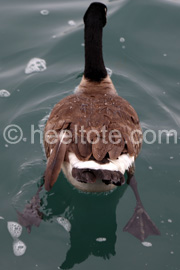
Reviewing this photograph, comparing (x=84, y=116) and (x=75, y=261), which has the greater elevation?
(x=84, y=116)

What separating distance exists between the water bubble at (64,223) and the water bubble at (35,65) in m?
3.74

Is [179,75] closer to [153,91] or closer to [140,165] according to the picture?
[153,91]

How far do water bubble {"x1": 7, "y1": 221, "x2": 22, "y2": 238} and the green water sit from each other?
0.07 m

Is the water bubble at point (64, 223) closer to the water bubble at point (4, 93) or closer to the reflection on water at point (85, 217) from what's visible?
the reflection on water at point (85, 217)

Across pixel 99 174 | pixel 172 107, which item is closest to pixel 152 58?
pixel 172 107

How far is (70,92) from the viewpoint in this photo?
26.6 feet

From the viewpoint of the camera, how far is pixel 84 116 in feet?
18.4

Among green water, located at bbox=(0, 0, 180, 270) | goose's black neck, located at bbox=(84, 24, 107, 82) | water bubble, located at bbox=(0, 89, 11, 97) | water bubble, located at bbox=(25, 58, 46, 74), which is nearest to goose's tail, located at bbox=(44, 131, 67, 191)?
green water, located at bbox=(0, 0, 180, 270)

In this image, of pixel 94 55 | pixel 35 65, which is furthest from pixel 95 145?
pixel 35 65

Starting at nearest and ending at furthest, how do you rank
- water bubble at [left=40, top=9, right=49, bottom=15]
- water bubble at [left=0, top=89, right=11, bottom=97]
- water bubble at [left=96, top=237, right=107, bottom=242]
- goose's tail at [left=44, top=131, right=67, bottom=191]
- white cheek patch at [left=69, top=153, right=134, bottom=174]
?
white cheek patch at [left=69, top=153, right=134, bottom=174] → goose's tail at [left=44, top=131, right=67, bottom=191] → water bubble at [left=96, top=237, right=107, bottom=242] → water bubble at [left=0, top=89, right=11, bottom=97] → water bubble at [left=40, top=9, right=49, bottom=15]

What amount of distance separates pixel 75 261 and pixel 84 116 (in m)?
1.77

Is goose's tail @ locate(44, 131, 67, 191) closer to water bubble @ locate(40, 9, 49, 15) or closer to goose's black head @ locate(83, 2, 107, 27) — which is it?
goose's black head @ locate(83, 2, 107, 27)

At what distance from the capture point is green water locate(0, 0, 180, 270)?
539 cm

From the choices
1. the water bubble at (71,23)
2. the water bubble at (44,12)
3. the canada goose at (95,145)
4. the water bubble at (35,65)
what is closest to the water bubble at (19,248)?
the canada goose at (95,145)
